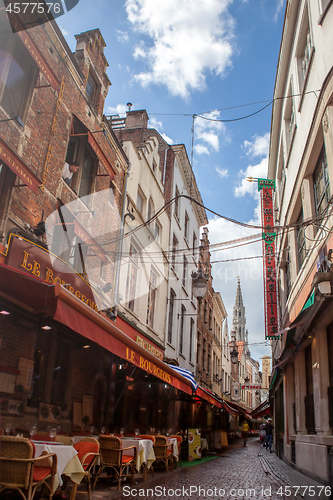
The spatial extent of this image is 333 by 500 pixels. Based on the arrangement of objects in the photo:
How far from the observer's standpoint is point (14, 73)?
290 inches

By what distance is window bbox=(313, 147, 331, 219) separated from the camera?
27.9 ft

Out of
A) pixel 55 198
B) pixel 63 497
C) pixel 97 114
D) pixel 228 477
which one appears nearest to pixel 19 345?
pixel 63 497

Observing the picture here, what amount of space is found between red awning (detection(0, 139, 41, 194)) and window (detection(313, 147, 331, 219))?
5945mm

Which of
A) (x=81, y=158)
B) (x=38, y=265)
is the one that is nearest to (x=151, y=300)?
(x=81, y=158)

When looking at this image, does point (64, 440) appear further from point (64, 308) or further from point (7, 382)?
Result: point (64, 308)

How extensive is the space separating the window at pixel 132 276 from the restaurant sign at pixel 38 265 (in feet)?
13.6

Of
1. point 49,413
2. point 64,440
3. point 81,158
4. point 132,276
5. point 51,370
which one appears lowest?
point 64,440

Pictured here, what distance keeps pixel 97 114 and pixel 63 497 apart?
9340mm

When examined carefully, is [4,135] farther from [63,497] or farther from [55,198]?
[63,497]

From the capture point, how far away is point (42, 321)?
775 centimetres

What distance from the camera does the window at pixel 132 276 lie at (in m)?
13.1

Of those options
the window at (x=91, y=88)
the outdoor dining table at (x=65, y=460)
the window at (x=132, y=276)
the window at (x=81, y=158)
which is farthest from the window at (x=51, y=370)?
the window at (x=91, y=88)

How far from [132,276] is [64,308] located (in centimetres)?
847

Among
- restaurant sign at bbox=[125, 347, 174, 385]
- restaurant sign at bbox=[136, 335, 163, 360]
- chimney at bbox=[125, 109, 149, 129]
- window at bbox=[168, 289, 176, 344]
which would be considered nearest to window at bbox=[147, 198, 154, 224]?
chimney at bbox=[125, 109, 149, 129]
